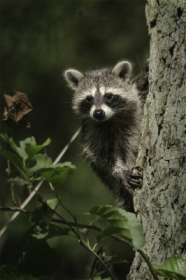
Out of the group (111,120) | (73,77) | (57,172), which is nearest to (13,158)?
(57,172)

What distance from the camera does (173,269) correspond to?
2.32 meters

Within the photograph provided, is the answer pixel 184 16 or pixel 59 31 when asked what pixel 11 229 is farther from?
pixel 59 31

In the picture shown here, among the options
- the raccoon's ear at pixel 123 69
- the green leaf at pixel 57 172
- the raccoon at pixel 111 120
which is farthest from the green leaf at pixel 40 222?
the raccoon's ear at pixel 123 69

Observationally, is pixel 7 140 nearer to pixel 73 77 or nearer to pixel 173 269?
pixel 173 269

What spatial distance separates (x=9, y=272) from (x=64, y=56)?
528 centimetres

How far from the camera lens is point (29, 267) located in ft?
9.23

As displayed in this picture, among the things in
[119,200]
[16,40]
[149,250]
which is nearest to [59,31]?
[16,40]

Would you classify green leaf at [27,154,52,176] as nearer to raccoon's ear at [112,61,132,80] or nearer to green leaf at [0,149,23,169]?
green leaf at [0,149,23,169]

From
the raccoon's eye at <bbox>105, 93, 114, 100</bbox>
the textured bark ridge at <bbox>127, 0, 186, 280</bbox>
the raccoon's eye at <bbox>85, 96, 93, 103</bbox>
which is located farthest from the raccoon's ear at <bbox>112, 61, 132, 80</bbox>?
the textured bark ridge at <bbox>127, 0, 186, 280</bbox>

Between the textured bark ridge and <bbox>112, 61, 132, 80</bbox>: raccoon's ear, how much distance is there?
2.45 meters

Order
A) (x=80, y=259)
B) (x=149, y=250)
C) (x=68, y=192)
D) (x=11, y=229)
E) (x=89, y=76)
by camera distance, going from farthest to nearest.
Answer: (x=68, y=192) → (x=80, y=259) → (x=89, y=76) → (x=149, y=250) → (x=11, y=229)

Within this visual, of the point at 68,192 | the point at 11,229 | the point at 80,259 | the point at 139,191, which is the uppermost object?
the point at 139,191

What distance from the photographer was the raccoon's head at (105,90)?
558cm

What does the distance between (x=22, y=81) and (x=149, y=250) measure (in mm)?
4908
